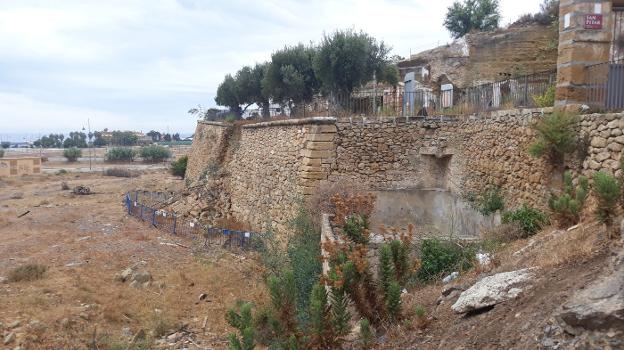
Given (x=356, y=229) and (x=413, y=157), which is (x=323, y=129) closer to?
(x=413, y=157)

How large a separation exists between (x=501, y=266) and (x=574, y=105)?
3.45 m

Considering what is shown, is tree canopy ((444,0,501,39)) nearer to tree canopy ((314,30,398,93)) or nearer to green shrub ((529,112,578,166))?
tree canopy ((314,30,398,93))

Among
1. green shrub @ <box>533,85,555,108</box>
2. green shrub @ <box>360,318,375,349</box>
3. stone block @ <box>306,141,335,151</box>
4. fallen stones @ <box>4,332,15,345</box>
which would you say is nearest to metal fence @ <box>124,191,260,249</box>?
stone block @ <box>306,141,335,151</box>

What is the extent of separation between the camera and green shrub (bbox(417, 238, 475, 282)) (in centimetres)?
732

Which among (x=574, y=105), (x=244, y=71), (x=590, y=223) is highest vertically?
(x=244, y=71)

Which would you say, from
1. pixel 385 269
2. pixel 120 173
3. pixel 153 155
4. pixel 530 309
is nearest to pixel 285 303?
pixel 385 269

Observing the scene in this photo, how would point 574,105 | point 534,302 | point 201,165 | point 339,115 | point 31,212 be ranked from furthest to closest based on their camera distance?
point 201,165, point 31,212, point 339,115, point 574,105, point 534,302

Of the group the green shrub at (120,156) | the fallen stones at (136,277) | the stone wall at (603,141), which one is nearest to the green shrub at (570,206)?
the stone wall at (603,141)

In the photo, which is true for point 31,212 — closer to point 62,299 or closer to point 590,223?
point 62,299

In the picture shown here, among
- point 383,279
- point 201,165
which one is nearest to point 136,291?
point 383,279

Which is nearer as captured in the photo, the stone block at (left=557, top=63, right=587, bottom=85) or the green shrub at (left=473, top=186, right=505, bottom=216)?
the stone block at (left=557, top=63, right=587, bottom=85)

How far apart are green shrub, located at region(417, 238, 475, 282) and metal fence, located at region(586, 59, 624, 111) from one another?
115 inches

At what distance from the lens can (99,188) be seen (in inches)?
1256

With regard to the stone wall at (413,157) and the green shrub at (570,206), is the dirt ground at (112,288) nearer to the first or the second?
the stone wall at (413,157)
